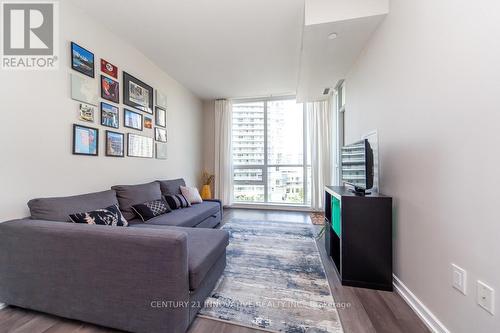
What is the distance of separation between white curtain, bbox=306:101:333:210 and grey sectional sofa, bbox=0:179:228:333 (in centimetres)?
345

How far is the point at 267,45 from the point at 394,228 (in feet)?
8.71

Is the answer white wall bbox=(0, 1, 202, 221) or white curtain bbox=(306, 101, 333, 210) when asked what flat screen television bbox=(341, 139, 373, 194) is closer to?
white curtain bbox=(306, 101, 333, 210)

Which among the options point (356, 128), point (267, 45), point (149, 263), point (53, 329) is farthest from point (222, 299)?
point (267, 45)

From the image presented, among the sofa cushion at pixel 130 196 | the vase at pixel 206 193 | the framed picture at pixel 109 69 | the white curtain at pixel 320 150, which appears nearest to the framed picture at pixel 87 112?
the framed picture at pixel 109 69

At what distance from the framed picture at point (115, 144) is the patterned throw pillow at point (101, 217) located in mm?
772

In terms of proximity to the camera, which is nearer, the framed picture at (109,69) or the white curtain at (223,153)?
the framed picture at (109,69)

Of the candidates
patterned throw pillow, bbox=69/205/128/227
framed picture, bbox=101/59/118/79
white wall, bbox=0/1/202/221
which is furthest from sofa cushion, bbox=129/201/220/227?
framed picture, bbox=101/59/118/79

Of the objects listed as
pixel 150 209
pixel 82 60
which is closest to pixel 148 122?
pixel 82 60

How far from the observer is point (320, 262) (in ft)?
7.11

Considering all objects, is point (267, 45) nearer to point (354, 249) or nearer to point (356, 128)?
point (356, 128)

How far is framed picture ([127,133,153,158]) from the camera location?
107 inches

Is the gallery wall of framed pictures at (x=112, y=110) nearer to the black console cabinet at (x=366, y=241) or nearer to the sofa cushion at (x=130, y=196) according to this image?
the sofa cushion at (x=130, y=196)

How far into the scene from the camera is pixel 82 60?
207 centimetres

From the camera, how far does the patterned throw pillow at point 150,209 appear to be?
234 centimetres
